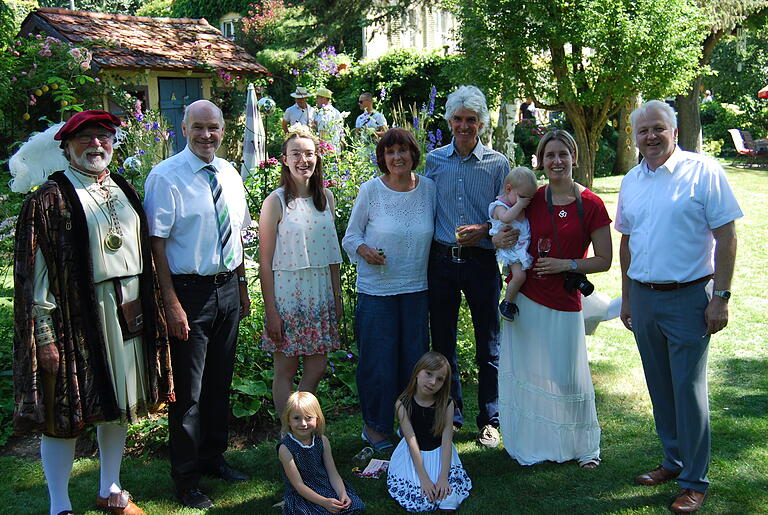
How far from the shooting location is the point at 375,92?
19094mm

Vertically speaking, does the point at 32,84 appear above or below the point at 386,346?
above

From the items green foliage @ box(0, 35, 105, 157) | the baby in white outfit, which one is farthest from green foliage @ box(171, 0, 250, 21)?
the baby in white outfit

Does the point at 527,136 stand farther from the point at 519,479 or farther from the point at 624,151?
the point at 519,479

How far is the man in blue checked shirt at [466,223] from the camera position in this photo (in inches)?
158

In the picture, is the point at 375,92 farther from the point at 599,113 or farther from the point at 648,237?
the point at 648,237

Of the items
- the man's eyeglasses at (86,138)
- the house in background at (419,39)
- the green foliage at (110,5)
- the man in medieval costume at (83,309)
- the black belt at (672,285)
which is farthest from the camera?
the green foliage at (110,5)

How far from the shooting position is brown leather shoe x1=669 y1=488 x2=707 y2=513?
3.26 metres

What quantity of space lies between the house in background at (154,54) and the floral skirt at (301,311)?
Result: 10235 mm

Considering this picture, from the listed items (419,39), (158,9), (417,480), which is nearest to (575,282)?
(417,480)

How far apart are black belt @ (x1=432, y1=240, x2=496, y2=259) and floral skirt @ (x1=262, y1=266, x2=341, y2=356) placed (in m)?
0.68

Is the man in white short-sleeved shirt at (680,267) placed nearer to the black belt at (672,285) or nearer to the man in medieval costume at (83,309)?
the black belt at (672,285)

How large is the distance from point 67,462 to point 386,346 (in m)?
1.72

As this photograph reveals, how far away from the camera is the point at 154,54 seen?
14.8 m

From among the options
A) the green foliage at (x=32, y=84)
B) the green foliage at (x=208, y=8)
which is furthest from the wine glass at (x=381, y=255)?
the green foliage at (x=208, y=8)
